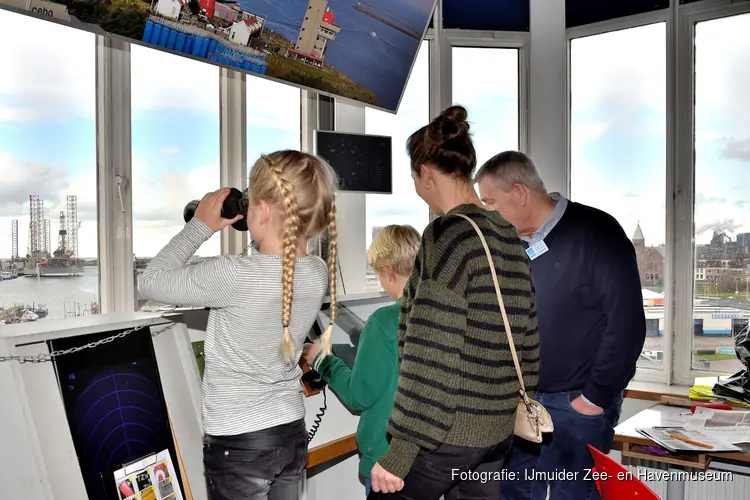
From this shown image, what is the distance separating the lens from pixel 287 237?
1427 mm

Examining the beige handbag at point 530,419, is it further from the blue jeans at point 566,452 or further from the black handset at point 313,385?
the black handset at point 313,385

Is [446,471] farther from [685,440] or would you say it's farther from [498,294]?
[685,440]

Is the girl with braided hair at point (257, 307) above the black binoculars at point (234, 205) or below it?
below

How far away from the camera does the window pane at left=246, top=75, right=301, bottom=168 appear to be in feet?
9.23

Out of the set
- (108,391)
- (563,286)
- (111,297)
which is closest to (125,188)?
(111,297)

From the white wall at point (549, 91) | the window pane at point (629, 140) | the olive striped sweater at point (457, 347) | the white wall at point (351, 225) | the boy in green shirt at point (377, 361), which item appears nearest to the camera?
the olive striped sweater at point (457, 347)

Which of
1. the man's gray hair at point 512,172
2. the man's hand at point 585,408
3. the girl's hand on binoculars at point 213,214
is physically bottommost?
the man's hand at point 585,408

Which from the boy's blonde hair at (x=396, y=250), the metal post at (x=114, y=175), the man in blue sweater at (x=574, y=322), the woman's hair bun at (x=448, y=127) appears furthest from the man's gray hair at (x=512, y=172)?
the metal post at (x=114, y=175)

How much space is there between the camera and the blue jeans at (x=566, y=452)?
83.0 inches

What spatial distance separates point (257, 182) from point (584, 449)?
4.69 ft

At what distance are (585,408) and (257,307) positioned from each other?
122 centimetres

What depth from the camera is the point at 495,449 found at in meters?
1.44

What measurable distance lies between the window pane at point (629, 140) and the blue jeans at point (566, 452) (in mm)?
1345

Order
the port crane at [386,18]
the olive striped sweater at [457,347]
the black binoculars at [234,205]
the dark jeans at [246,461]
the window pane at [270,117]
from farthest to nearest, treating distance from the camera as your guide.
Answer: the window pane at [270,117] < the port crane at [386,18] < the black binoculars at [234,205] < the dark jeans at [246,461] < the olive striped sweater at [457,347]
